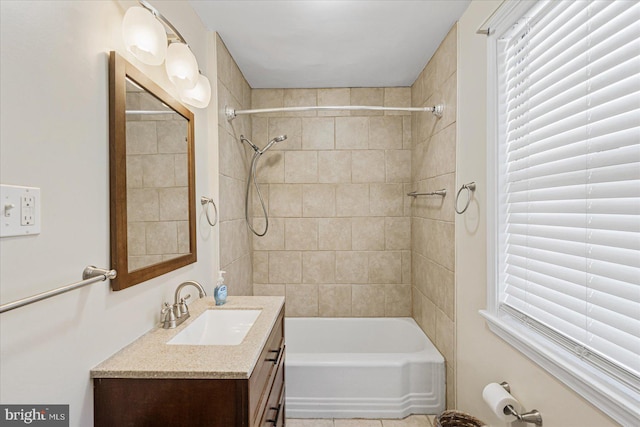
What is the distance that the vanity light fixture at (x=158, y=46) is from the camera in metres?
1.15

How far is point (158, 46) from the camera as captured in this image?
1224mm

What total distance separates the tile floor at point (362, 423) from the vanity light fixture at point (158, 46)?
80.6 inches

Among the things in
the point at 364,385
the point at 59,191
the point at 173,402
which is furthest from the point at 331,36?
the point at 364,385

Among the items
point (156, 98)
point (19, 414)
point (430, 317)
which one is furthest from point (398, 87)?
point (19, 414)

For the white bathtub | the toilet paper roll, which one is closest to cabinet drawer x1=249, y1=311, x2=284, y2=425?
the white bathtub

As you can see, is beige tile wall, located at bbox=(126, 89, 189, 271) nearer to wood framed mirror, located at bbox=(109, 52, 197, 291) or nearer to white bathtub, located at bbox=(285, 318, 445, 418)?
wood framed mirror, located at bbox=(109, 52, 197, 291)

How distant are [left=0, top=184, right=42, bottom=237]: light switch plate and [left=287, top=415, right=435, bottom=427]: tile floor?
197cm

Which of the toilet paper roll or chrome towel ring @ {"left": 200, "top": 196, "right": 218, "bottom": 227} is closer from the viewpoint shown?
the toilet paper roll

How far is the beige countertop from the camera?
1.00 m

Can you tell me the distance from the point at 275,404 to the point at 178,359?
2.18 feet

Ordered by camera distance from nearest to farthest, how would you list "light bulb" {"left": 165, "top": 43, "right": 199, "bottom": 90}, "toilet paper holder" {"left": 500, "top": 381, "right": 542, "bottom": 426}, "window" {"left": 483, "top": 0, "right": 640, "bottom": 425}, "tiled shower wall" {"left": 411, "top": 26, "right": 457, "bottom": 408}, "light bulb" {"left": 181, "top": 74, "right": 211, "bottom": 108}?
1. "window" {"left": 483, "top": 0, "right": 640, "bottom": 425}
2. "toilet paper holder" {"left": 500, "top": 381, "right": 542, "bottom": 426}
3. "light bulb" {"left": 165, "top": 43, "right": 199, "bottom": 90}
4. "light bulb" {"left": 181, "top": 74, "right": 211, "bottom": 108}
5. "tiled shower wall" {"left": 411, "top": 26, "right": 457, "bottom": 408}

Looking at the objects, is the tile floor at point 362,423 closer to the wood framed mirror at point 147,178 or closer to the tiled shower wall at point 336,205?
the tiled shower wall at point 336,205

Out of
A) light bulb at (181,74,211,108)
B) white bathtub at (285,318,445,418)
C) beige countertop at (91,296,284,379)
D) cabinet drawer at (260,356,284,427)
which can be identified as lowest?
white bathtub at (285,318,445,418)

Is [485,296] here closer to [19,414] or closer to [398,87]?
[19,414]
